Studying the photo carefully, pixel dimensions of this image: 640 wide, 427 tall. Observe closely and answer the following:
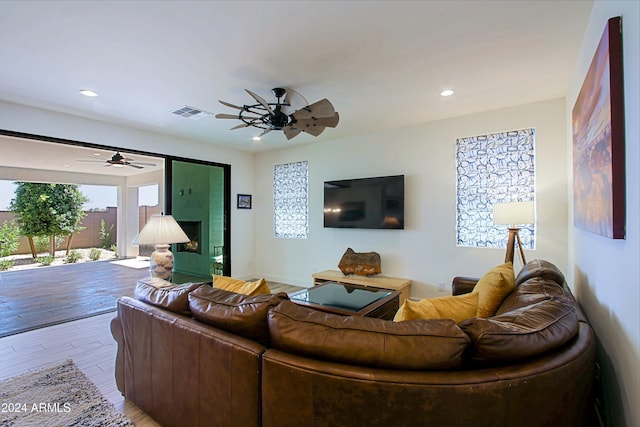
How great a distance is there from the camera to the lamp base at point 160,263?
2.93 m

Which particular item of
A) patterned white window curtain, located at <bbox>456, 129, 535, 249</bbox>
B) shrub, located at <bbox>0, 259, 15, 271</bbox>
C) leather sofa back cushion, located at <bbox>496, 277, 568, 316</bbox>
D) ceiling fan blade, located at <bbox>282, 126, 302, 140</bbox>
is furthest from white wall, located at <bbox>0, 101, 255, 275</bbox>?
shrub, located at <bbox>0, 259, 15, 271</bbox>

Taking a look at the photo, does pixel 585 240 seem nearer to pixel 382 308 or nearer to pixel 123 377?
pixel 382 308

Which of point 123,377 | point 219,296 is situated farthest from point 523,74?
point 123,377

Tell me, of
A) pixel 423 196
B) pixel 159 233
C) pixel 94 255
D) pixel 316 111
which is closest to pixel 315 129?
pixel 316 111

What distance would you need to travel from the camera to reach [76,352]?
285cm

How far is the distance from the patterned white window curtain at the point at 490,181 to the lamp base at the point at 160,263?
344 cm

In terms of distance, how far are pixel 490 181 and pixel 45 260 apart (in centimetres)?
→ 986

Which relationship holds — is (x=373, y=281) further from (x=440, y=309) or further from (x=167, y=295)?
(x=167, y=295)

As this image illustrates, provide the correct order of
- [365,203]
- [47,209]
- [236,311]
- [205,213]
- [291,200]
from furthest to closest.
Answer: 1. [47,209]
2. [205,213]
3. [291,200]
4. [365,203]
5. [236,311]

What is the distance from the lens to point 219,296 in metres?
1.59

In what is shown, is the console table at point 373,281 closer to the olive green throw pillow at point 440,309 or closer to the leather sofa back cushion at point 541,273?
the leather sofa back cushion at point 541,273

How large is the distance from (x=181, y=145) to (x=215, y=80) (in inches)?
94.5

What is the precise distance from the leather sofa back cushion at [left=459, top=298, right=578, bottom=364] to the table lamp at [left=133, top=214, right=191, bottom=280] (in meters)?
2.74

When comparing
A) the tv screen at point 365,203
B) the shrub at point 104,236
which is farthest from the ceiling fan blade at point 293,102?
the shrub at point 104,236
